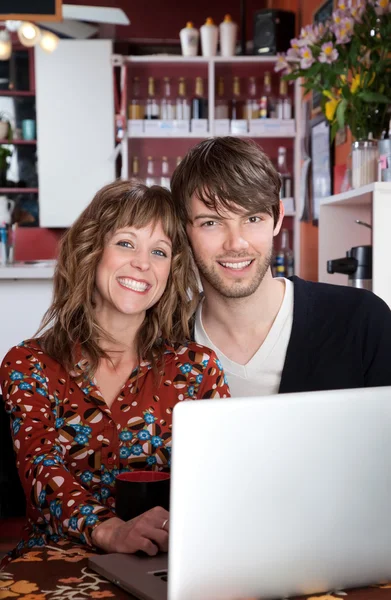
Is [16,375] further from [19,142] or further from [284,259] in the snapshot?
[19,142]

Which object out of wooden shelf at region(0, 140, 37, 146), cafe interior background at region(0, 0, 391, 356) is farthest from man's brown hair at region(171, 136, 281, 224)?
wooden shelf at region(0, 140, 37, 146)

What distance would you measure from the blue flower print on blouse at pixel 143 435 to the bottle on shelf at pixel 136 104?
172 inches

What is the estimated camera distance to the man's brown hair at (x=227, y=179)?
1736mm

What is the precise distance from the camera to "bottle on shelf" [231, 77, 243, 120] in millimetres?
5676

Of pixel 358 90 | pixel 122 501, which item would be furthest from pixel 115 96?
pixel 122 501

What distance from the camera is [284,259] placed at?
221 inches

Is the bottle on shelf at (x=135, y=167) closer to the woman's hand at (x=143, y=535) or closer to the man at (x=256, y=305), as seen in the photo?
the man at (x=256, y=305)

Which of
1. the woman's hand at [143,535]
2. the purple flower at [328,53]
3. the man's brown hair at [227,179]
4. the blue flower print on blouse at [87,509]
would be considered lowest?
the blue flower print on blouse at [87,509]

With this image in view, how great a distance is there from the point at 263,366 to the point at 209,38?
4283 millimetres

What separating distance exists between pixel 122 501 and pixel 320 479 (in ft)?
1.24

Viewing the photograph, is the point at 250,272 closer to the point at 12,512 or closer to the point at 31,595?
the point at 12,512

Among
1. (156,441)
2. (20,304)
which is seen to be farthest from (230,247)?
(20,304)

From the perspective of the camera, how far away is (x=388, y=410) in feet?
2.88

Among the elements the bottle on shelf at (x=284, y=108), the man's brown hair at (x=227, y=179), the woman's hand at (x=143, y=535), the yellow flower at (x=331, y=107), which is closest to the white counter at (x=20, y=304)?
the bottle on shelf at (x=284, y=108)
